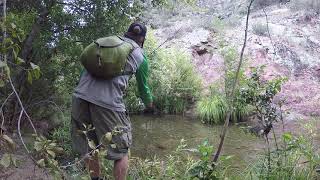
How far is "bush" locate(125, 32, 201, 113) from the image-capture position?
10344mm

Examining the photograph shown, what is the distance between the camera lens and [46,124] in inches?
240

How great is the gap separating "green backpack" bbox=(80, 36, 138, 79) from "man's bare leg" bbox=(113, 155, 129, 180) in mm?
646

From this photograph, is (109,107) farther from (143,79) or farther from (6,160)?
(6,160)

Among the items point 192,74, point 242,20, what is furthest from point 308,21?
point 192,74

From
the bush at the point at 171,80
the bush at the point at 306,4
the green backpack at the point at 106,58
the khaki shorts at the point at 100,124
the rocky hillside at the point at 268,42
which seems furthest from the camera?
the bush at the point at 306,4

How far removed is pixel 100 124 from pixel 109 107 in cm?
15

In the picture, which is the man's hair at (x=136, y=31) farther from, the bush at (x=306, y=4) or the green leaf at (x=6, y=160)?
the bush at (x=306, y=4)

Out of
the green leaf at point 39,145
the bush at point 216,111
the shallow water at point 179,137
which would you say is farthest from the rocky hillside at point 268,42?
the green leaf at point 39,145

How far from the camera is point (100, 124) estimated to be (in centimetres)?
347

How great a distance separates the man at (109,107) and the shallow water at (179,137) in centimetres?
259

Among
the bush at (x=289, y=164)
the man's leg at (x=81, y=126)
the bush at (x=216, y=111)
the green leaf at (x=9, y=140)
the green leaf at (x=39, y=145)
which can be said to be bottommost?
the bush at (x=216, y=111)

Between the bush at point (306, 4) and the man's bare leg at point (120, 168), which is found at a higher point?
the bush at point (306, 4)

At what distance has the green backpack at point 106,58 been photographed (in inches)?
131

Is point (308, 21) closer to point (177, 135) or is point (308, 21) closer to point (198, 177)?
point (177, 135)
